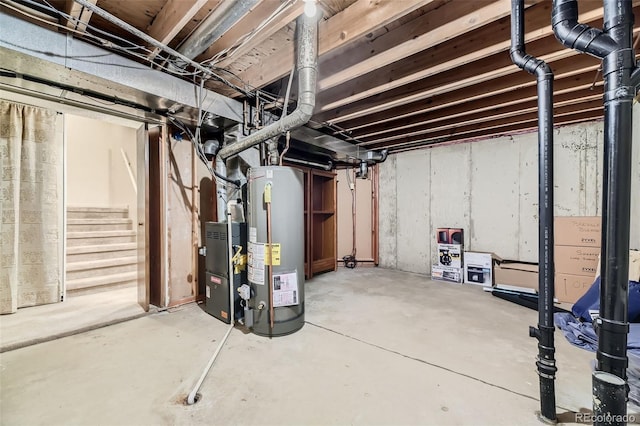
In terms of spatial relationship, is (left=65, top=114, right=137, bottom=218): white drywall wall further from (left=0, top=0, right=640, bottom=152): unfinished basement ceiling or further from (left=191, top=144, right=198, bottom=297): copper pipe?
(left=0, top=0, right=640, bottom=152): unfinished basement ceiling

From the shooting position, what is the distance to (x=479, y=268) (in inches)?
154

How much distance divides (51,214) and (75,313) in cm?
121

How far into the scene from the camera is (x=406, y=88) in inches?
105

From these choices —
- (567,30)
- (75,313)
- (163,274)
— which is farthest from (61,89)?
(567,30)

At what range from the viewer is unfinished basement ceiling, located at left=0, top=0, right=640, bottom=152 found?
163 cm

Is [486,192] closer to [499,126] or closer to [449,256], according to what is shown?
[499,126]

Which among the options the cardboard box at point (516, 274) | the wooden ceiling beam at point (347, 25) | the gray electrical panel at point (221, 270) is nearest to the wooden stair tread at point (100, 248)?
the gray electrical panel at point (221, 270)

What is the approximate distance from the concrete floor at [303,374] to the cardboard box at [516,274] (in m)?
0.99

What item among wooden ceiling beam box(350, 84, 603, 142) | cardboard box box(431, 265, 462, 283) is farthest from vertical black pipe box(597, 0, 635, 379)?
cardboard box box(431, 265, 462, 283)

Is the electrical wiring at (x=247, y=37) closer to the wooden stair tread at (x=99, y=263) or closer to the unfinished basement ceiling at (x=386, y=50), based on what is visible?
the unfinished basement ceiling at (x=386, y=50)

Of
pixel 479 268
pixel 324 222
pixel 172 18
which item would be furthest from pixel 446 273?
pixel 172 18

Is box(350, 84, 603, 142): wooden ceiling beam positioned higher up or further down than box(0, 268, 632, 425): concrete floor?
higher up

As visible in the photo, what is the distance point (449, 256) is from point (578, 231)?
1553 mm

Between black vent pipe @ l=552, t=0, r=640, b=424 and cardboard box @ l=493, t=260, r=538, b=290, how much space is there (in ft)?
9.73
